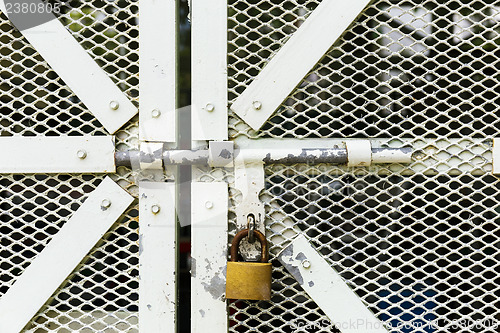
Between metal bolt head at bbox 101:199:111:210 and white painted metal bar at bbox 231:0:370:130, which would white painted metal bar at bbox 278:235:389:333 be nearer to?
white painted metal bar at bbox 231:0:370:130

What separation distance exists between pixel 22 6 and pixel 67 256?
781mm

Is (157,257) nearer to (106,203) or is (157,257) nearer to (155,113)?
(106,203)

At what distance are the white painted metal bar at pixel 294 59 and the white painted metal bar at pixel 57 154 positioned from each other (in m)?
0.42

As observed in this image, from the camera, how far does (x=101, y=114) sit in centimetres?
124

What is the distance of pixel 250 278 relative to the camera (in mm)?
1133

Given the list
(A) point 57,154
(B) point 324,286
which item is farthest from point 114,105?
(B) point 324,286

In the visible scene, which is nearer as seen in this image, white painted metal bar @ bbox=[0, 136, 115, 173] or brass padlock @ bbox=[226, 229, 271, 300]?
brass padlock @ bbox=[226, 229, 271, 300]

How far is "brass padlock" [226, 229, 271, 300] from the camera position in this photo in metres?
1.13

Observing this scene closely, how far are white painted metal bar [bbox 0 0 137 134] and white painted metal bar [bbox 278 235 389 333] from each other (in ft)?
2.12

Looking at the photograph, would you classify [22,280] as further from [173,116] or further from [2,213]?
[173,116]

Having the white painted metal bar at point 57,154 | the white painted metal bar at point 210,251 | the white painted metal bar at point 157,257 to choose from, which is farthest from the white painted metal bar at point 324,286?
the white painted metal bar at point 57,154

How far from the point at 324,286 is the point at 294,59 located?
0.69 m

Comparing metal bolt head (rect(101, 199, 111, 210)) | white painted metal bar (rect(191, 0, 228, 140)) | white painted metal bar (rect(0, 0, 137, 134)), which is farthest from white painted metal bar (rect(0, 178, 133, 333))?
white painted metal bar (rect(191, 0, 228, 140))

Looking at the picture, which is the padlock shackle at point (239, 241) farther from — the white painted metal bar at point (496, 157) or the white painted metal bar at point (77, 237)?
the white painted metal bar at point (496, 157)
